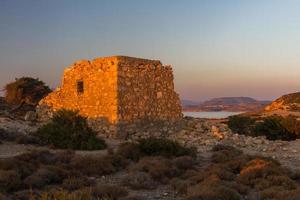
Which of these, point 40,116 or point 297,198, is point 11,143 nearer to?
point 40,116

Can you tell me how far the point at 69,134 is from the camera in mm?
17656

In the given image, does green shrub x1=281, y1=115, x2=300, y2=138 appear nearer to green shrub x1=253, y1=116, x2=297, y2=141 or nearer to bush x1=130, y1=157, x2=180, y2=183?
green shrub x1=253, y1=116, x2=297, y2=141

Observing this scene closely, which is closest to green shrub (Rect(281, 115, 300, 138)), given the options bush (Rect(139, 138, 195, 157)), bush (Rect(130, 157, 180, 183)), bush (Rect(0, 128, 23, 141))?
bush (Rect(139, 138, 195, 157))

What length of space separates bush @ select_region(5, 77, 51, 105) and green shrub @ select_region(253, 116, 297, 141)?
635 inches

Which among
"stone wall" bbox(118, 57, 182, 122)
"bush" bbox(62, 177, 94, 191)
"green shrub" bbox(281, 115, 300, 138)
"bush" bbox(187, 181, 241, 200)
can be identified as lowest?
"bush" bbox(187, 181, 241, 200)

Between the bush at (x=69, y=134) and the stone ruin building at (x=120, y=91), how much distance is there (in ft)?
6.13

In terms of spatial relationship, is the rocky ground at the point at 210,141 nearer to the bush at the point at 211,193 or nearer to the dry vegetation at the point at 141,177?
the dry vegetation at the point at 141,177

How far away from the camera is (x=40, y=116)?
957 inches

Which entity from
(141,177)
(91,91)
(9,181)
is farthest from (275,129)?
(9,181)

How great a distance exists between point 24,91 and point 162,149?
19.1 metres

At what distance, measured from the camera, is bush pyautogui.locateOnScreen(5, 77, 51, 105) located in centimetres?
3142

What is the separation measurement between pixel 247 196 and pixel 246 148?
344 inches

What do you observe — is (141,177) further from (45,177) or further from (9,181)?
(9,181)

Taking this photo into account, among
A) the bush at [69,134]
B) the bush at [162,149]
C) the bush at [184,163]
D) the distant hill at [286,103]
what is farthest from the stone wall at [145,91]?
the distant hill at [286,103]
